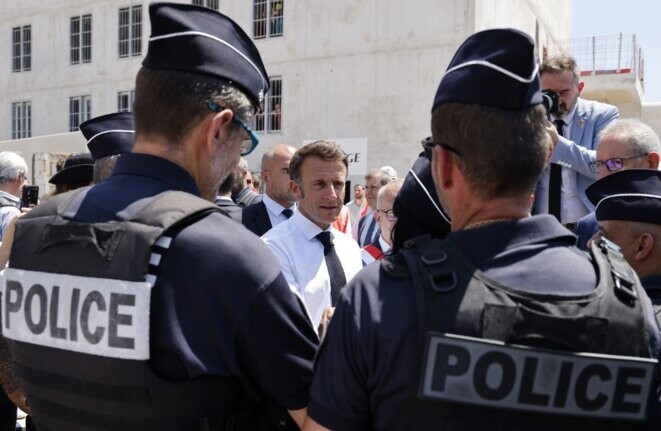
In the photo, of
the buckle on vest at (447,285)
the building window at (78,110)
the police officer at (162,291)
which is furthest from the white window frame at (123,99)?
the buckle on vest at (447,285)

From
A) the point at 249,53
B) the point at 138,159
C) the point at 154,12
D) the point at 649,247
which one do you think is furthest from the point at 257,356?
the point at 649,247

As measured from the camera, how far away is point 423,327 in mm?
1484

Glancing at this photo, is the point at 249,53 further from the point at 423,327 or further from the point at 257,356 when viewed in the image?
the point at 423,327

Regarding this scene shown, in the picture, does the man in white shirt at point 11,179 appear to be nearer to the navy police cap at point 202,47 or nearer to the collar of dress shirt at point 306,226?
the collar of dress shirt at point 306,226

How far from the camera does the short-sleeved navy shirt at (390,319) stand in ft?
4.99

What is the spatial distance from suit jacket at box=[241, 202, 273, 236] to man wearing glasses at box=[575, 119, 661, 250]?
2473mm

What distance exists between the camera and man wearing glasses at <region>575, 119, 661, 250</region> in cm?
354

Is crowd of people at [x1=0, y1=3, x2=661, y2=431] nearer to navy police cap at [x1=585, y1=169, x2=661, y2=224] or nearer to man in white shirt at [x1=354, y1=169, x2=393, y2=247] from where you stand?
navy police cap at [x1=585, y1=169, x2=661, y2=224]

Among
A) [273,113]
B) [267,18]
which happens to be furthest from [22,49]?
[273,113]

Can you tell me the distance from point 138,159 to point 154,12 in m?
0.44

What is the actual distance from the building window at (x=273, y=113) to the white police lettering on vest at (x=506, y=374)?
19.1 metres

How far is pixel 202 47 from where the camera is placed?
1931mm

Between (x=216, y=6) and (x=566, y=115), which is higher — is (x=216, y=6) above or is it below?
above

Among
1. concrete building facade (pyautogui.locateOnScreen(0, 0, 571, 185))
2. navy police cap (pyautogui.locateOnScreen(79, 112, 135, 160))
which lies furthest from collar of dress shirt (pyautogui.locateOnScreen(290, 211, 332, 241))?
concrete building facade (pyautogui.locateOnScreen(0, 0, 571, 185))
